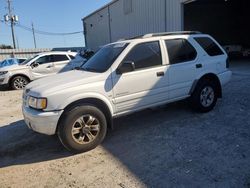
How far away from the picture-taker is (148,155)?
15.2 ft

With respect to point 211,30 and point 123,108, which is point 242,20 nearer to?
point 211,30

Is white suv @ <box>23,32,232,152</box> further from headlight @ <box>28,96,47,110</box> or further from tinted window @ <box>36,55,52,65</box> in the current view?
tinted window @ <box>36,55,52,65</box>

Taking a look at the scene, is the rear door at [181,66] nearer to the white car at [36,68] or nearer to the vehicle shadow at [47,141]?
the vehicle shadow at [47,141]

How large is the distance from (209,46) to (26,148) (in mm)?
4512

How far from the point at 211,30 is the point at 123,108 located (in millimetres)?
20212

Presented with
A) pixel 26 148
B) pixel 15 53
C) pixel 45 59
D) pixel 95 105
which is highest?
pixel 15 53

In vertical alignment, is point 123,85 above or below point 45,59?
below

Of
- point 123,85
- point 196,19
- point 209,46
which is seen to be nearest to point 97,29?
point 196,19

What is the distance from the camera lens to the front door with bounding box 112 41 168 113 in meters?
5.30

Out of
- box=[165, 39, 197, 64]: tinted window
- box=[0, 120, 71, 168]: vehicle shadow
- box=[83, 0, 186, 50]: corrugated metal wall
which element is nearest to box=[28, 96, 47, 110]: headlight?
box=[0, 120, 71, 168]: vehicle shadow

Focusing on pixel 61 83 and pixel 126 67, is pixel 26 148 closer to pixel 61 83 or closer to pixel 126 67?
pixel 61 83

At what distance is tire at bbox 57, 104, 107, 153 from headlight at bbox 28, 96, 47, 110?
38 cm

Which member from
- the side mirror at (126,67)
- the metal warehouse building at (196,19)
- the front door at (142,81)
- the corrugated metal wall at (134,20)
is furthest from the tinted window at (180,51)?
the metal warehouse building at (196,19)

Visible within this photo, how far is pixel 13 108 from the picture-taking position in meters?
9.13
